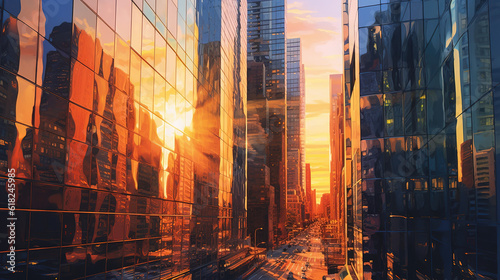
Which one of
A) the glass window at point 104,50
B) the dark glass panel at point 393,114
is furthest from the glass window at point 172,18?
the dark glass panel at point 393,114

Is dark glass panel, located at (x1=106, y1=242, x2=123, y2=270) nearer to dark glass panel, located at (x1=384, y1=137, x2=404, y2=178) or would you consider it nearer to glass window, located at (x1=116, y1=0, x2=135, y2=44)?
glass window, located at (x1=116, y1=0, x2=135, y2=44)

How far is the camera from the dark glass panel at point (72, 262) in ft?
54.6

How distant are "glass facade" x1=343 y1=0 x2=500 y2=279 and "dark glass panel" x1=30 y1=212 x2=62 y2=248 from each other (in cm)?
1463

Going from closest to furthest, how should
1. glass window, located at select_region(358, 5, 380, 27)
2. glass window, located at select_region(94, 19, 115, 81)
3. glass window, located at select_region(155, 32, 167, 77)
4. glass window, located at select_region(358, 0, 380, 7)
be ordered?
glass window, located at select_region(94, 19, 115, 81)
glass window, located at select_region(155, 32, 167, 77)
glass window, located at select_region(358, 5, 380, 27)
glass window, located at select_region(358, 0, 380, 7)

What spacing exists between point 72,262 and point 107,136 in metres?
5.96

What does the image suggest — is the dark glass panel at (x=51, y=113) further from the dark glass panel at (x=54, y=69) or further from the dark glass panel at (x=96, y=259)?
the dark glass panel at (x=96, y=259)

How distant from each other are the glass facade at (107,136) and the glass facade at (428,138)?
13606 mm

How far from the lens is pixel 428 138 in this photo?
75.2 feet

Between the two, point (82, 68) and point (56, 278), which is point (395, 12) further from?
point (56, 278)

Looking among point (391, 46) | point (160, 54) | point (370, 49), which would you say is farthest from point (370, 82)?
point (160, 54)

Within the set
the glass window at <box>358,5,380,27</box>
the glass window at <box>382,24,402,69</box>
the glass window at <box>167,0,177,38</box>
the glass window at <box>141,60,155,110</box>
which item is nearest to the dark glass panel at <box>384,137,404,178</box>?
the glass window at <box>382,24,402,69</box>

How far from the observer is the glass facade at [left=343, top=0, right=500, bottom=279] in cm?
1387

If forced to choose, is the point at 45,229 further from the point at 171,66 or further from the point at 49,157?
the point at 171,66

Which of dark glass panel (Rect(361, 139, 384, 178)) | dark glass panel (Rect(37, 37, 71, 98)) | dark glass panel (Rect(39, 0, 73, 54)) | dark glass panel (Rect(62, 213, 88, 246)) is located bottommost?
dark glass panel (Rect(62, 213, 88, 246))
